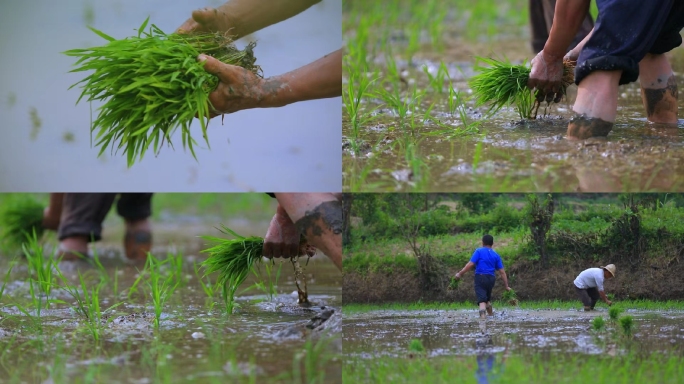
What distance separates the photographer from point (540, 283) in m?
2.82

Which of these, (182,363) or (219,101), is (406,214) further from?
(182,363)

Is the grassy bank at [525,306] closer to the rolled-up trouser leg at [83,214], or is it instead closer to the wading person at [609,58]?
the wading person at [609,58]

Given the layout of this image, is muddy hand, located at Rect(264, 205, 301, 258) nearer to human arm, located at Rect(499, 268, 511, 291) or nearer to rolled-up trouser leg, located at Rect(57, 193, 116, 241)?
human arm, located at Rect(499, 268, 511, 291)

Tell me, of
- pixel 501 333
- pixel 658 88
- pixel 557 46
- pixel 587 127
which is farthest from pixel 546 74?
pixel 501 333

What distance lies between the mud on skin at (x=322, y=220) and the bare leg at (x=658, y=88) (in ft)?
3.91

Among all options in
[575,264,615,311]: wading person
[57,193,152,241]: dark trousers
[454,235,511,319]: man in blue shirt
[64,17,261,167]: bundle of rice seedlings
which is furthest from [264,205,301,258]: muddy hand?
[57,193,152,241]: dark trousers

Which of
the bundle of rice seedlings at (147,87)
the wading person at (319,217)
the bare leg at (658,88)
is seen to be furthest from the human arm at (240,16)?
the bare leg at (658,88)

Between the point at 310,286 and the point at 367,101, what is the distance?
0.79m

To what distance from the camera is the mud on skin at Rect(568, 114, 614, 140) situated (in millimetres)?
2611

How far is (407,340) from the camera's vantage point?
254 centimetres

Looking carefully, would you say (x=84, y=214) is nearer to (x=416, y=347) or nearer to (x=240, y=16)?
(x=240, y=16)

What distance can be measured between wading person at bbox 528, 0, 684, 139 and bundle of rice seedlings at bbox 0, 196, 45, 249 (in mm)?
2679

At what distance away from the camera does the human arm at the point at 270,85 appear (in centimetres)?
261

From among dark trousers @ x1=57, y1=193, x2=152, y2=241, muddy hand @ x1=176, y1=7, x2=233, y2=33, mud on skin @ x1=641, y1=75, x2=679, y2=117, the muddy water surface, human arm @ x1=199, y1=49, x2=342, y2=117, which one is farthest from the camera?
dark trousers @ x1=57, y1=193, x2=152, y2=241
